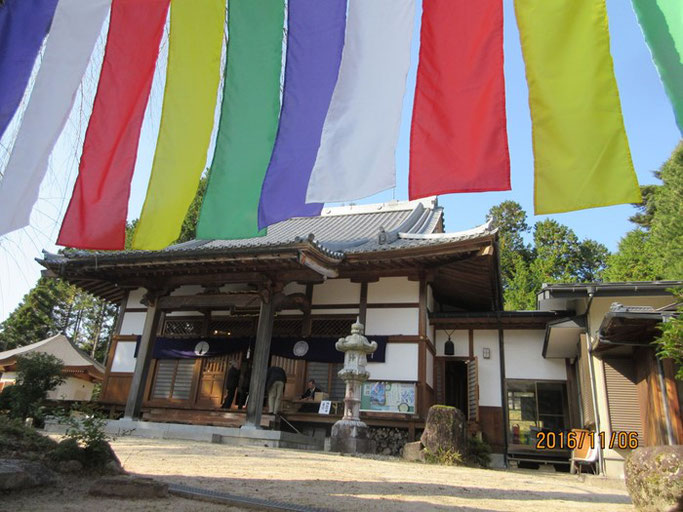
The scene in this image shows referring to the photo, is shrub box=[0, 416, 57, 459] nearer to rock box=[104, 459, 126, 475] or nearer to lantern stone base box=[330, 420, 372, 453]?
rock box=[104, 459, 126, 475]

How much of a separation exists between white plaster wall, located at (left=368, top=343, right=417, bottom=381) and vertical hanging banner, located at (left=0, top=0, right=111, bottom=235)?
27.2ft

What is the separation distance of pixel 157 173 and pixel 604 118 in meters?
4.44

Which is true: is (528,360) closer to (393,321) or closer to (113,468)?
(393,321)

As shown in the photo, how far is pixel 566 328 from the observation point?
10.6m

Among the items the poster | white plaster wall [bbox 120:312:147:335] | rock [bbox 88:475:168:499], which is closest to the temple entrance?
the poster

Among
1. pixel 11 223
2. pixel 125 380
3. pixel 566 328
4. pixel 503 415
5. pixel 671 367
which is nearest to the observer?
pixel 11 223

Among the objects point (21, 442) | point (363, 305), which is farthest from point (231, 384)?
point (21, 442)

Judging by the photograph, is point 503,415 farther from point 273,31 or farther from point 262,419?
point 273,31

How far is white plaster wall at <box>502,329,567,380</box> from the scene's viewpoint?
12.6 m

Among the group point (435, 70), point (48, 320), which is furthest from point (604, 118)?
point (48, 320)

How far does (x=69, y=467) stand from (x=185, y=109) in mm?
3772

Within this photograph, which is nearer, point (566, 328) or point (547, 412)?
point (566, 328)

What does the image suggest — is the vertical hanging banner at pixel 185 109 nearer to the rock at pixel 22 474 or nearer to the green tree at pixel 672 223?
the rock at pixel 22 474

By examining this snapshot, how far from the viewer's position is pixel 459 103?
4480mm
